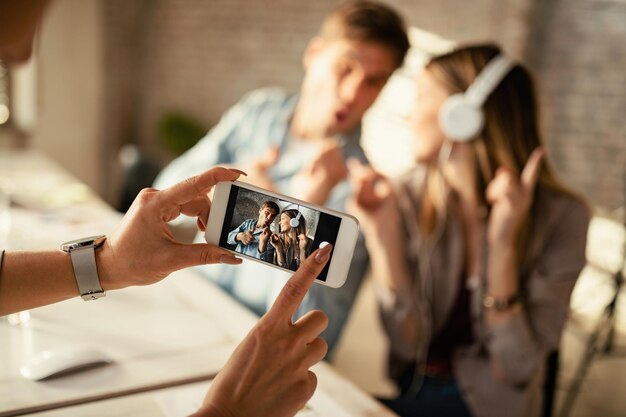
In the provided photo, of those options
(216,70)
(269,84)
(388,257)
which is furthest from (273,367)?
(216,70)

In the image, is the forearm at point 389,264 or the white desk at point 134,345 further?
the forearm at point 389,264

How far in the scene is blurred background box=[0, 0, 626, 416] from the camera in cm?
323

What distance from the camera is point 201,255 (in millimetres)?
933

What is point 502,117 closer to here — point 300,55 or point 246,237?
point 246,237

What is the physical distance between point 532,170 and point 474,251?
0.31m

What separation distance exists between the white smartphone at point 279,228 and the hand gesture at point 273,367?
7 cm

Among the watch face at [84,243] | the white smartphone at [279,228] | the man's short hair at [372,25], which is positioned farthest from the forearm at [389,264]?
the watch face at [84,243]

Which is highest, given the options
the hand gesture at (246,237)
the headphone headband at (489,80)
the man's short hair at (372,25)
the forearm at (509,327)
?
the man's short hair at (372,25)

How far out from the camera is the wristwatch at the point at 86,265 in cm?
97

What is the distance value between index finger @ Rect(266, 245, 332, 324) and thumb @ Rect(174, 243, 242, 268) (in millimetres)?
138

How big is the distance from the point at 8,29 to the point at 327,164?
88 cm

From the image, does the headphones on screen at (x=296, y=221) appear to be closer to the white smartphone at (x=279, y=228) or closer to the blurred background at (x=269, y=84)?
the white smartphone at (x=279, y=228)

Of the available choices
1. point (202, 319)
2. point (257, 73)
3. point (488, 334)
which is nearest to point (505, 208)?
point (488, 334)

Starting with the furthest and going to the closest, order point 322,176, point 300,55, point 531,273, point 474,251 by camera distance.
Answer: point 300,55
point 474,251
point 531,273
point 322,176
